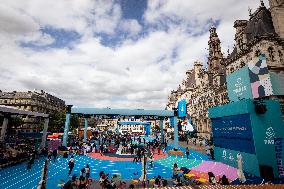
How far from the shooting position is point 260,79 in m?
22.9

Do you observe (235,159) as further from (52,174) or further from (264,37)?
(264,37)

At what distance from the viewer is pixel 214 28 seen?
188 feet

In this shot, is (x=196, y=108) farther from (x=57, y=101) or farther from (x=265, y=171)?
(x=57, y=101)

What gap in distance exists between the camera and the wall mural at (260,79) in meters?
22.7

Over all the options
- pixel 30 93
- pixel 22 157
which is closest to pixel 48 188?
pixel 22 157

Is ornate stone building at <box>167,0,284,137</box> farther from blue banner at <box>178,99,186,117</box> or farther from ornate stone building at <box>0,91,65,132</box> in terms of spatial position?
ornate stone building at <box>0,91,65,132</box>

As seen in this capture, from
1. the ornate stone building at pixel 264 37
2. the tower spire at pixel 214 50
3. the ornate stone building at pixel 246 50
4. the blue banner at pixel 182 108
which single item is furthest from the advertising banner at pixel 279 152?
the tower spire at pixel 214 50

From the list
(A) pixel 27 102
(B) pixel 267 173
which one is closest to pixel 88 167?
(B) pixel 267 173

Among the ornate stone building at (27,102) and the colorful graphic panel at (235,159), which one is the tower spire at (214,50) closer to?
the colorful graphic panel at (235,159)

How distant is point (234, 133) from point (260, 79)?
6.75 m

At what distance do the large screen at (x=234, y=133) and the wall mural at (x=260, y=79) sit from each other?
12.2ft

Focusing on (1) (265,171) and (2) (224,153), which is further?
(2) (224,153)

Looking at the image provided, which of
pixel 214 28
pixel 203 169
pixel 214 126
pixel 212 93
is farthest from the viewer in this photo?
pixel 214 28

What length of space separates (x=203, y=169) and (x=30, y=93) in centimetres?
8356
